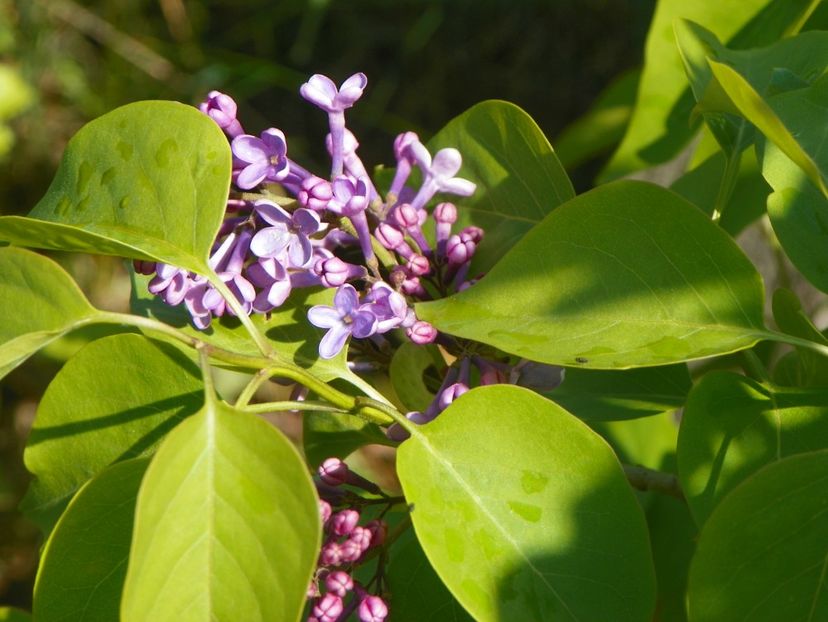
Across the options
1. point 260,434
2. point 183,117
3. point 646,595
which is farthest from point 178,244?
point 646,595

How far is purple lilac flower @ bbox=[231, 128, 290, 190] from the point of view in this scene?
0.83 metres

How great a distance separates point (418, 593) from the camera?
2.96ft

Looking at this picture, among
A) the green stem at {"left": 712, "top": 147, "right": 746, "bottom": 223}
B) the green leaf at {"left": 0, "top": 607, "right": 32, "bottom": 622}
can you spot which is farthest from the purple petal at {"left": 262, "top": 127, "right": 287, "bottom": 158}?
the green leaf at {"left": 0, "top": 607, "right": 32, "bottom": 622}

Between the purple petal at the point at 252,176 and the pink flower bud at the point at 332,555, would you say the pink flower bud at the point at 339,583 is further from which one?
the purple petal at the point at 252,176

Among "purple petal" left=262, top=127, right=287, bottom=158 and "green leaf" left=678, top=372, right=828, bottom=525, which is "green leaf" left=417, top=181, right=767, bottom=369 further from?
"purple petal" left=262, top=127, right=287, bottom=158

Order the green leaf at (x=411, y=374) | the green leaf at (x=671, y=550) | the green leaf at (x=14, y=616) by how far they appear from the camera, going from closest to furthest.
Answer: the green leaf at (x=411, y=374) < the green leaf at (x=14, y=616) < the green leaf at (x=671, y=550)

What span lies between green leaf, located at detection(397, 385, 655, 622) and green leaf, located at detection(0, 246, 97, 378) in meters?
0.28

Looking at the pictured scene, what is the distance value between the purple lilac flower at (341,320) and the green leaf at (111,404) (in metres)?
0.11

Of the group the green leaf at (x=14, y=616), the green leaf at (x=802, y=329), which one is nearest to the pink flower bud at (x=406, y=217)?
the green leaf at (x=802, y=329)

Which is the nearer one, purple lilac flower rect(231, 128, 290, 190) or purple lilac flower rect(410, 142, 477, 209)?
purple lilac flower rect(231, 128, 290, 190)

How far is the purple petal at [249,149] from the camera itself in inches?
32.9

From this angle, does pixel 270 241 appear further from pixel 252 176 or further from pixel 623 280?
pixel 623 280

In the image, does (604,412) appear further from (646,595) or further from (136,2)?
(136,2)

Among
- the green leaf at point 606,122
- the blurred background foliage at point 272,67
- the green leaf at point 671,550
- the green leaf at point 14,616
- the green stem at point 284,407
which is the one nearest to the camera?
the green stem at point 284,407
